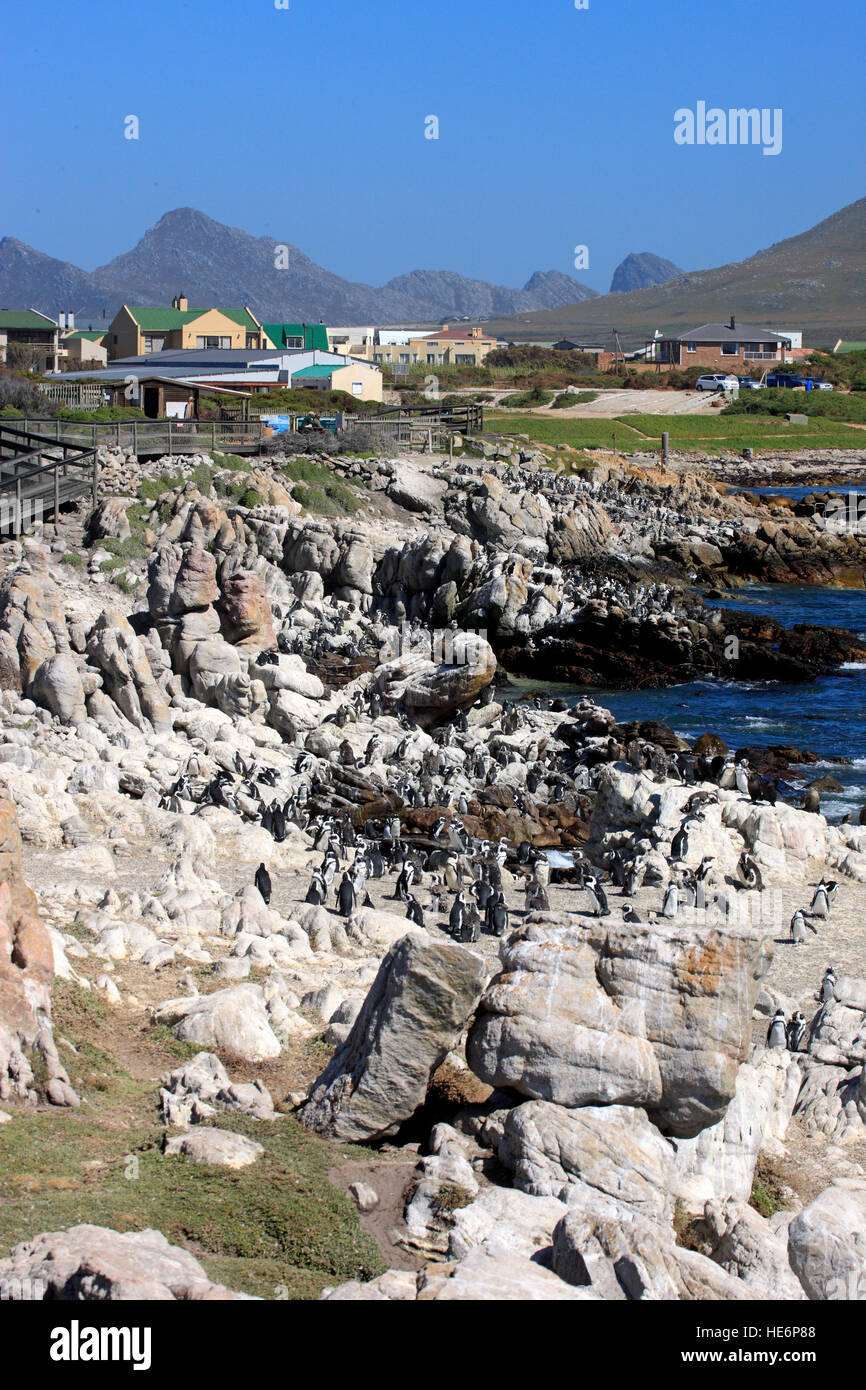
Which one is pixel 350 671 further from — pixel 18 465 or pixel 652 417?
pixel 652 417

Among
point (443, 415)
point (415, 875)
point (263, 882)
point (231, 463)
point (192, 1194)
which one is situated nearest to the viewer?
point (192, 1194)

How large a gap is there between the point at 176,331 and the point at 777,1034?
79.9 metres

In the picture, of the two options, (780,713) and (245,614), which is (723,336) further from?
(245,614)

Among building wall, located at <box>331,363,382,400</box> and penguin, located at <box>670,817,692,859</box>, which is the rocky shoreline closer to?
penguin, located at <box>670,817,692,859</box>

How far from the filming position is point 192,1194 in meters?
9.84

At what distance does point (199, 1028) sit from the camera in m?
12.8

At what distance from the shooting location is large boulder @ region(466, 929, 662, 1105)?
11.0 m

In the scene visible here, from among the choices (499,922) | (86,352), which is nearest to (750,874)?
(499,922)

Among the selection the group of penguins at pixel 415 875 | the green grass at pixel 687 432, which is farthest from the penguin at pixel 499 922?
the green grass at pixel 687 432

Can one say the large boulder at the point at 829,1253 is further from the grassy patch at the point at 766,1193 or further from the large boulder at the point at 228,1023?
the large boulder at the point at 228,1023

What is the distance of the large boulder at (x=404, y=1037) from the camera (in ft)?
36.2

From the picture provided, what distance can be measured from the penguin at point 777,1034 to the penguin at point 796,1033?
7 centimetres
